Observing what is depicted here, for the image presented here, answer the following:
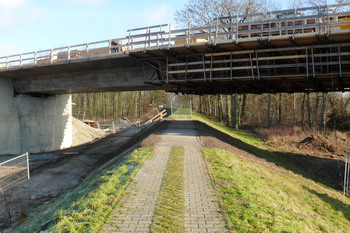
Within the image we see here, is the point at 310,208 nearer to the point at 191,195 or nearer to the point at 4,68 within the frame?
the point at 191,195

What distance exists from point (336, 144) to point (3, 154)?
86.6 ft

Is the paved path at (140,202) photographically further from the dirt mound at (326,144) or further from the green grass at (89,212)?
the dirt mound at (326,144)

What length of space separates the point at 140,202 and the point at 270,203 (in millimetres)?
3388

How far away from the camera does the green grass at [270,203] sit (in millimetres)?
5963

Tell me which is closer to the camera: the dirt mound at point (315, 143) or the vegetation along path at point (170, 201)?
the vegetation along path at point (170, 201)

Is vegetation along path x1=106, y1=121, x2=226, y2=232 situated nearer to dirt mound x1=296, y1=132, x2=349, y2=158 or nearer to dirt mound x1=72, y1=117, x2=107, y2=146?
dirt mound x1=296, y1=132, x2=349, y2=158

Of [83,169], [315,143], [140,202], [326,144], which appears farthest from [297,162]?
[140,202]

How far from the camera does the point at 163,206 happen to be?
6719mm

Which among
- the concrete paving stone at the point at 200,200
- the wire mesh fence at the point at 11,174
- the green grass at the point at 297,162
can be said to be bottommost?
the green grass at the point at 297,162

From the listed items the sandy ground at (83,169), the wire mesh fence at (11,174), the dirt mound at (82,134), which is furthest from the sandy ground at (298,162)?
the dirt mound at (82,134)

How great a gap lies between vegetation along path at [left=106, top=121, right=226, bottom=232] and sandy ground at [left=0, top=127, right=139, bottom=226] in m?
5.06

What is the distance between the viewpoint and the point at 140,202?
7.01m

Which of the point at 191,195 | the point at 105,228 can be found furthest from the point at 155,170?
the point at 105,228

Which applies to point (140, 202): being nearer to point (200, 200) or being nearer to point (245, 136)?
point (200, 200)
